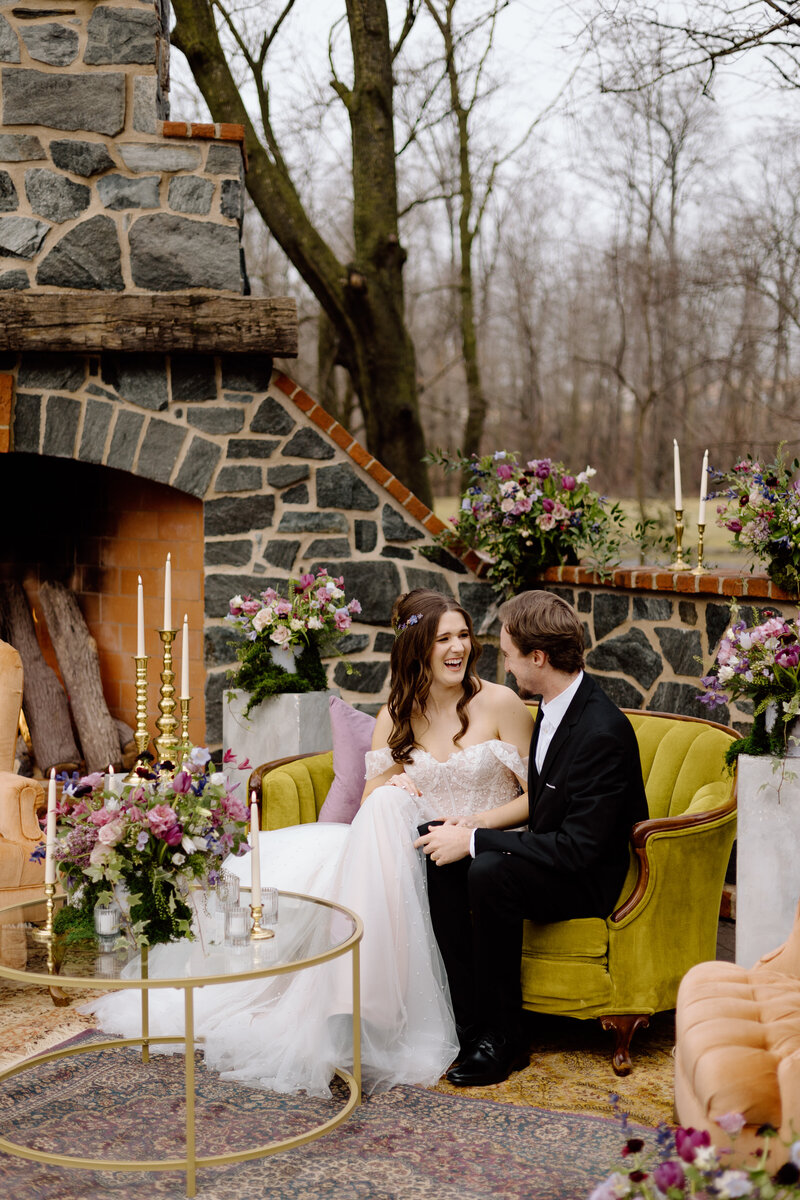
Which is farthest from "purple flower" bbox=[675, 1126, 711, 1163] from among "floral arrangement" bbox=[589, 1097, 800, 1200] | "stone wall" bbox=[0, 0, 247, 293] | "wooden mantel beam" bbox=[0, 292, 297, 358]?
"stone wall" bbox=[0, 0, 247, 293]

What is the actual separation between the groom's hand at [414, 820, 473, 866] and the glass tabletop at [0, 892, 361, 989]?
1.13ft

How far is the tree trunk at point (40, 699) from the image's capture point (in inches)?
251

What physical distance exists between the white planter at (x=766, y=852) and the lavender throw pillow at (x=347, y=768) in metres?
1.25

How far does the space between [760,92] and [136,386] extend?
383cm

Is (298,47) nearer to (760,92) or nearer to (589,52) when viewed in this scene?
(589,52)

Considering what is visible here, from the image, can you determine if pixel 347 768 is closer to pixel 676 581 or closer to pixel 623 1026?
pixel 623 1026

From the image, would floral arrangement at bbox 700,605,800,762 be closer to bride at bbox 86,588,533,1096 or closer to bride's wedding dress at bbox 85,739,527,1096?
bride at bbox 86,588,533,1096

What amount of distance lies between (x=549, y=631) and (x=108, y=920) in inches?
56.4

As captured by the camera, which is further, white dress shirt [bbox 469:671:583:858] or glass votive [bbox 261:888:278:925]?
white dress shirt [bbox 469:671:583:858]

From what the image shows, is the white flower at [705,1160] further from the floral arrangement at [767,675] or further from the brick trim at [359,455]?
the brick trim at [359,455]

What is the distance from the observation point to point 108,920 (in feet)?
9.20

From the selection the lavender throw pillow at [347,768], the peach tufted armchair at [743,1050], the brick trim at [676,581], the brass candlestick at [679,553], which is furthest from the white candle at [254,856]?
the brass candlestick at [679,553]

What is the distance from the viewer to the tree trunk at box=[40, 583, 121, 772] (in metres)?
6.35

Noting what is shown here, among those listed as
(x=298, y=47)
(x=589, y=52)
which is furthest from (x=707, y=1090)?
(x=298, y=47)
